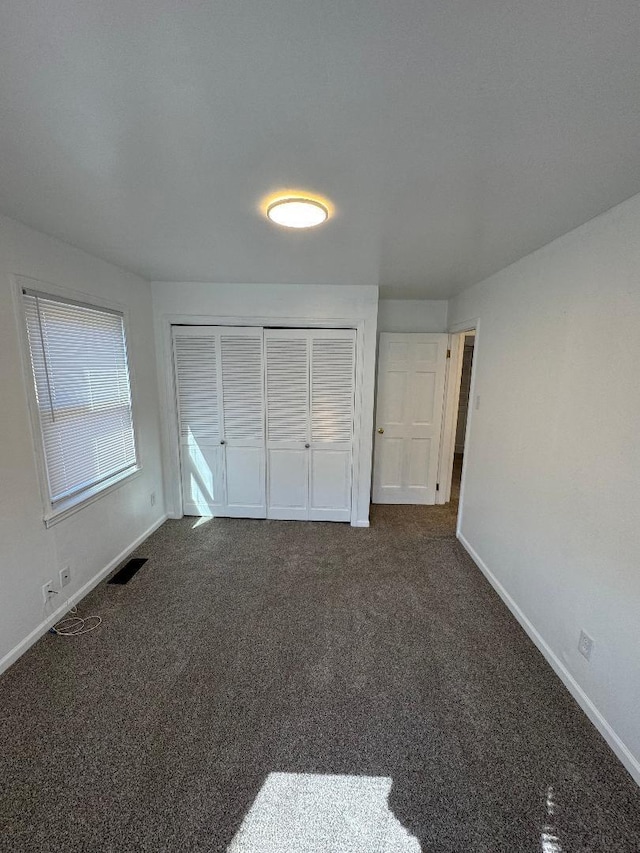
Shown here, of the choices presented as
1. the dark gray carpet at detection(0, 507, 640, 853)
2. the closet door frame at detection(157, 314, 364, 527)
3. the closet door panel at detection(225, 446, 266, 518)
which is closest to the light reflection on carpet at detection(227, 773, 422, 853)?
the dark gray carpet at detection(0, 507, 640, 853)

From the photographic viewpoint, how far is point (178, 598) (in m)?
2.43

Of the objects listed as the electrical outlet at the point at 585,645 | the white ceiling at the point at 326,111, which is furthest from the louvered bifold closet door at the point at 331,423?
the electrical outlet at the point at 585,645

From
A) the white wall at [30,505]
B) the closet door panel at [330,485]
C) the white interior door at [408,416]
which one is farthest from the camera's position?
the white interior door at [408,416]

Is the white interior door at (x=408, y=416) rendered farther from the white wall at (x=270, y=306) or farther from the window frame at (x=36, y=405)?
→ the window frame at (x=36, y=405)

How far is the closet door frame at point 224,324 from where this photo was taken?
Result: 10.7 ft

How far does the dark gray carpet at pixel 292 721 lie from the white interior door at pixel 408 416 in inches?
61.8

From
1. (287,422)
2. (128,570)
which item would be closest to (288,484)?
(287,422)

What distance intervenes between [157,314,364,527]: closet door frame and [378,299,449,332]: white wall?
753 mm

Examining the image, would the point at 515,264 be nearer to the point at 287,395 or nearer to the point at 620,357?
the point at 620,357

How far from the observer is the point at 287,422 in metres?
3.47

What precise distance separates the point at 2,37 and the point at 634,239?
216 cm

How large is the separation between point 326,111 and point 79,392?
2258 mm

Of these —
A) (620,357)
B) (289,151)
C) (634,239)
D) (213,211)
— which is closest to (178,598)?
(213,211)

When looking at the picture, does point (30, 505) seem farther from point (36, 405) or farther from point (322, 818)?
point (322, 818)
